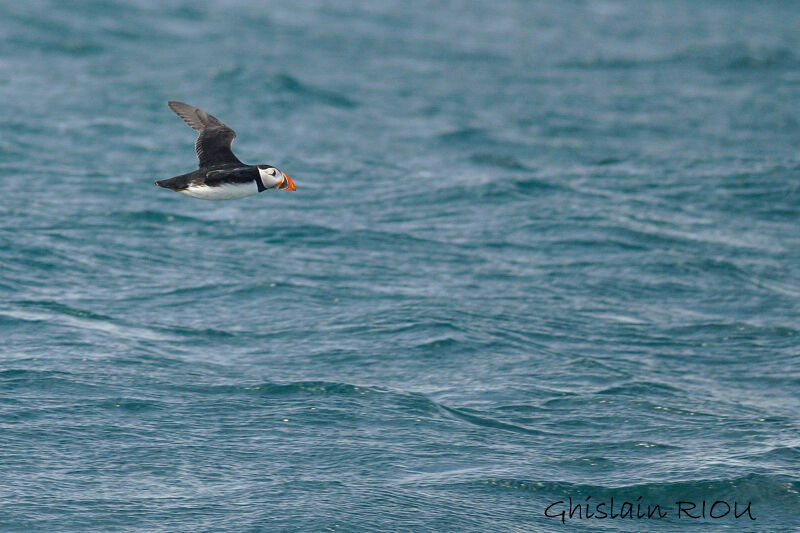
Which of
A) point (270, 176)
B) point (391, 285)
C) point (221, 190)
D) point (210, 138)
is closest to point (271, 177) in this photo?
point (270, 176)

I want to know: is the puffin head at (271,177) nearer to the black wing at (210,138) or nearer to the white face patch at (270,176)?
the white face patch at (270,176)

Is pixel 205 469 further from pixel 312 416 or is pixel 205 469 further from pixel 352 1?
pixel 352 1

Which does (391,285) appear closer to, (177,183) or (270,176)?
(270,176)

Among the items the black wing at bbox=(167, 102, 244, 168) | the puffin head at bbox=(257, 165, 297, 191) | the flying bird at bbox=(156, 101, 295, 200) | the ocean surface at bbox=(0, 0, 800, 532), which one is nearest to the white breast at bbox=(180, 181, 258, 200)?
the flying bird at bbox=(156, 101, 295, 200)

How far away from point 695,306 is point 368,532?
36.1ft

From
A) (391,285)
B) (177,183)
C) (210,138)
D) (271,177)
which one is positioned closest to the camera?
(177,183)

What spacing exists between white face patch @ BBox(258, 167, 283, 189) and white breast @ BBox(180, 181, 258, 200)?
0.17m

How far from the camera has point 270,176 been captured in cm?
1627

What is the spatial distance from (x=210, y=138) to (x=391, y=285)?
22.7 feet

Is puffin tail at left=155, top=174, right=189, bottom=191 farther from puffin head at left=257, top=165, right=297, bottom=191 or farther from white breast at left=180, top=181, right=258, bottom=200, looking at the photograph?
puffin head at left=257, top=165, right=297, bottom=191

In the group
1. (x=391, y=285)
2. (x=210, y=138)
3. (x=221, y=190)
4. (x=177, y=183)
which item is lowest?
(x=391, y=285)

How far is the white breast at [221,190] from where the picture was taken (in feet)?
53.2

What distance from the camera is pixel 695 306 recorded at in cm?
2378

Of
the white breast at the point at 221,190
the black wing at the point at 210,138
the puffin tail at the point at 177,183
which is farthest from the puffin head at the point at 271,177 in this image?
the puffin tail at the point at 177,183
